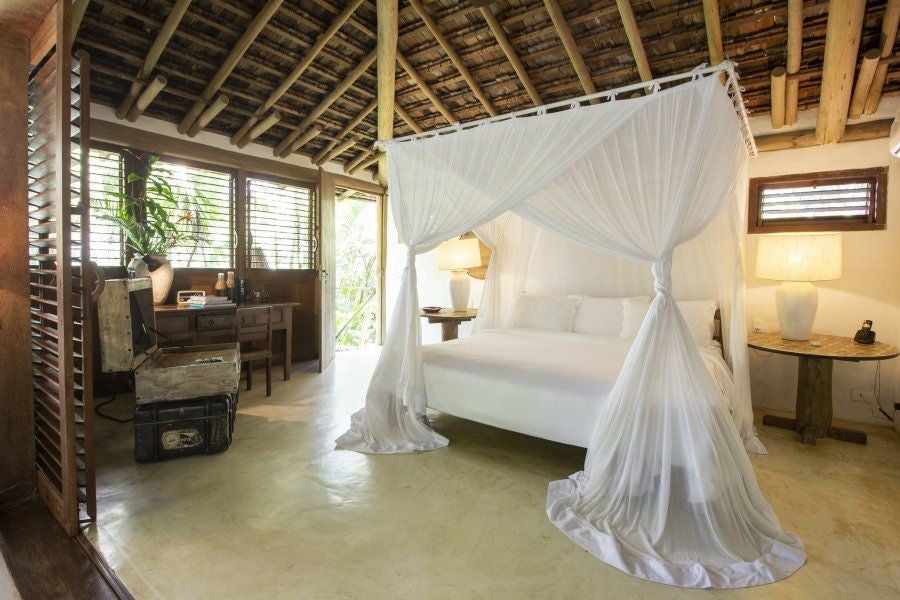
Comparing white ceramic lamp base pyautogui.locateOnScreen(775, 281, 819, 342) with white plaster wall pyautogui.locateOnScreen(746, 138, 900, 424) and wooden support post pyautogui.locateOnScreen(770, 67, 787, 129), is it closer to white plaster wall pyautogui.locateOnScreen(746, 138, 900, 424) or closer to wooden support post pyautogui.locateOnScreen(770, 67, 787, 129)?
white plaster wall pyautogui.locateOnScreen(746, 138, 900, 424)

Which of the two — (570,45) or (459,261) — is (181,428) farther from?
(570,45)

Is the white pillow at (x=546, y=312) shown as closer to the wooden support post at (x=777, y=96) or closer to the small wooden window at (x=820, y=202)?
the small wooden window at (x=820, y=202)

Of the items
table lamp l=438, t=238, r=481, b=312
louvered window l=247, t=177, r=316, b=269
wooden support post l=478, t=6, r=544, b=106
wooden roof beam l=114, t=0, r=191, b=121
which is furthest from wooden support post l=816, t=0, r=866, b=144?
louvered window l=247, t=177, r=316, b=269

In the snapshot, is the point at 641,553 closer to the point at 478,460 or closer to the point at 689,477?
the point at 689,477

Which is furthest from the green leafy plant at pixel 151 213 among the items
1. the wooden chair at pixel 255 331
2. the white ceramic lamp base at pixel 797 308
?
the white ceramic lamp base at pixel 797 308

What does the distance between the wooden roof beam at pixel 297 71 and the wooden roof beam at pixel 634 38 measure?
5.99ft

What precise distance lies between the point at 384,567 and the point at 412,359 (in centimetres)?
123

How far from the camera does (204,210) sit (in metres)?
4.17

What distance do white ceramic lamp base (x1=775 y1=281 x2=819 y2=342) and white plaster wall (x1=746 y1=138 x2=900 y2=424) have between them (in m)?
0.46

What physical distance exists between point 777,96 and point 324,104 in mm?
3569

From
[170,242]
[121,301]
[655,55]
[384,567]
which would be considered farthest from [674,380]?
[170,242]

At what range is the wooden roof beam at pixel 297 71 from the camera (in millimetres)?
3402

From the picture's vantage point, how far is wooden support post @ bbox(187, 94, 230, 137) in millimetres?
3648

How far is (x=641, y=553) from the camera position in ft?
5.59
